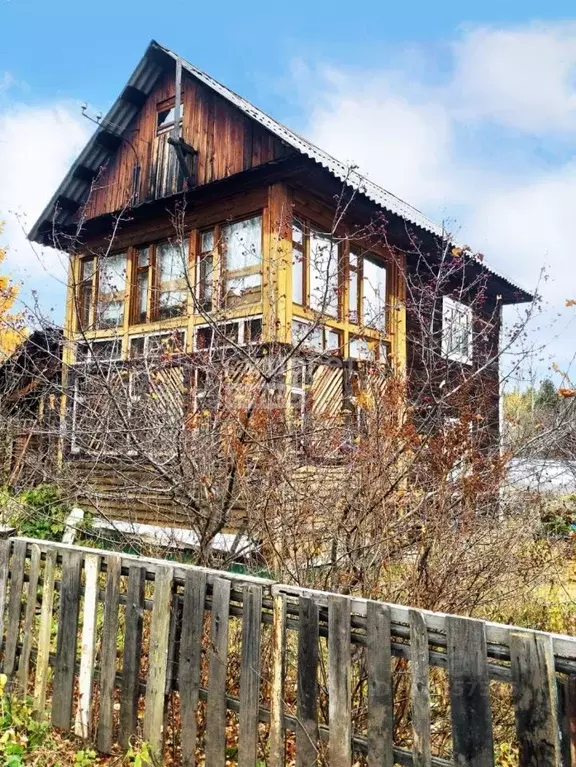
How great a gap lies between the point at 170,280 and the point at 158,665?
9.89 meters

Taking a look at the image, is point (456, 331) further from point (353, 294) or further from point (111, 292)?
point (111, 292)

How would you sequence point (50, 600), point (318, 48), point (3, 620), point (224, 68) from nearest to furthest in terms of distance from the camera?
point (50, 600)
point (3, 620)
point (318, 48)
point (224, 68)

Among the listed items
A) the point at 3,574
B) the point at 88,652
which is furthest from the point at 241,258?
the point at 88,652

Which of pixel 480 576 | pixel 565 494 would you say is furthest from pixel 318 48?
pixel 565 494

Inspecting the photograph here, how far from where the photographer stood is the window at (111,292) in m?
13.0

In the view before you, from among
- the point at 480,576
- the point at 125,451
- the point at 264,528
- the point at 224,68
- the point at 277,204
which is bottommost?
the point at 480,576

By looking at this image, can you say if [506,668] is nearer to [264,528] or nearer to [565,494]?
[264,528]

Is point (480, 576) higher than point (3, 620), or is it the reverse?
point (480, 576)

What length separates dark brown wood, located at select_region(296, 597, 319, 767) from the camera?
9.33 ft

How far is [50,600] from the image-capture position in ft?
12.6

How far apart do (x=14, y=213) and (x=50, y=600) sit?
627cm

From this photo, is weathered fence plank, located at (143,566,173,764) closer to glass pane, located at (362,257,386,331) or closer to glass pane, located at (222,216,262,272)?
glass pane, located at (222,216,262,272)

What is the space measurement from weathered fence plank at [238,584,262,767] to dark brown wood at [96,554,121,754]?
3.01ft

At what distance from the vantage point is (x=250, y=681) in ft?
9.88
